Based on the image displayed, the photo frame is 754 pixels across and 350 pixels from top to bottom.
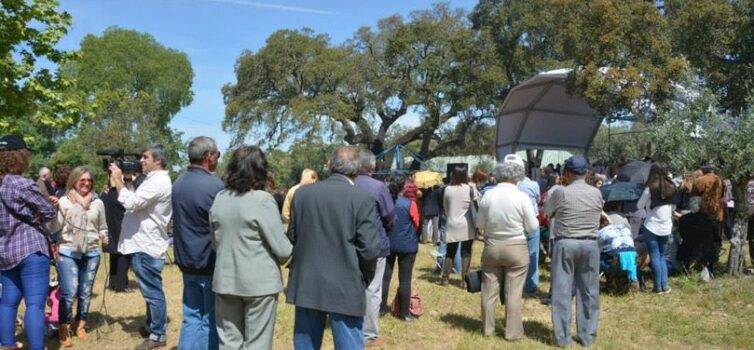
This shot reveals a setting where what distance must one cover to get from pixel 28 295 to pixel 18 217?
60cm

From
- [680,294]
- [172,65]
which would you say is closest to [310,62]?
[172,65]

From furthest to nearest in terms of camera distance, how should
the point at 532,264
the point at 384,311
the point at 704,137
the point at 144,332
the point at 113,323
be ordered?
the point at 704,137 < the point at 532,264 < the point at 384,311 < the point at 113,323 < the point at 144,332

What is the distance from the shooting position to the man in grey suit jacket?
3.57 meters

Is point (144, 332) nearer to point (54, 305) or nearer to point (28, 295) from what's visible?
point (54, 305)

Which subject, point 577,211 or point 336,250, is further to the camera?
point 577,211

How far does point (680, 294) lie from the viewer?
7.32m

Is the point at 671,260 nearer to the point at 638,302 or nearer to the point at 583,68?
the point at 638,302

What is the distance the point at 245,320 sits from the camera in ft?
12.3

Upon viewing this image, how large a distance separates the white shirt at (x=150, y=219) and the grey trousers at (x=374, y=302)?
71.3 inches

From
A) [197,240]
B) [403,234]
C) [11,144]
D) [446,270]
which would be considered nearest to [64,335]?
[11,144]

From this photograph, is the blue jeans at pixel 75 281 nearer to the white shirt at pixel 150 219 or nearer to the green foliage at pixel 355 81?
the white shirt at pixel 150 219

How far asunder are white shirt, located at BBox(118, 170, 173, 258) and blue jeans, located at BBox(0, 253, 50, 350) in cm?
65

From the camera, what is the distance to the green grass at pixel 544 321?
5574 millimetres

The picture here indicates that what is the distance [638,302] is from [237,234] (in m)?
5.33
